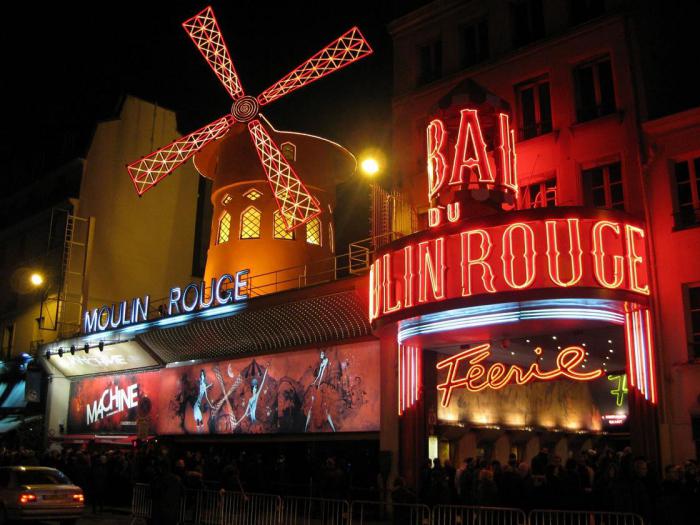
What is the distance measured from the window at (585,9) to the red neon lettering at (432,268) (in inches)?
231

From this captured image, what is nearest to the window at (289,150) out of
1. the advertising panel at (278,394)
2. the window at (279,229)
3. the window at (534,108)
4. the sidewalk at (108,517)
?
the window at (279,229)

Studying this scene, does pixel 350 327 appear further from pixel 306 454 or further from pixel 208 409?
pixel 208 409

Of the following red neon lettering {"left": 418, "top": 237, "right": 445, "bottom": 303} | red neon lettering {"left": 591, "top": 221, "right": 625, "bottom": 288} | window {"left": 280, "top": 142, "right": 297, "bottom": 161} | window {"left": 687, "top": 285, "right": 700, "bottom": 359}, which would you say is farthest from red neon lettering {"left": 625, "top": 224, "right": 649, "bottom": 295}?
window {"left": 280, "top": 142, "right": 297, "bottom": 161}

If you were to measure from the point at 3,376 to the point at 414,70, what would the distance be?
22231 millimetres

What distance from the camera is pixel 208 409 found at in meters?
20.8

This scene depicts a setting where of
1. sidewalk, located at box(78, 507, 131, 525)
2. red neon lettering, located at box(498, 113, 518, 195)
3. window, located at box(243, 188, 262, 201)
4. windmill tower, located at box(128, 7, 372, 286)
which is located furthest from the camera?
window, located at box(243, 188, 262, 201)

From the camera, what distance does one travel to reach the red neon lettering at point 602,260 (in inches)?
470

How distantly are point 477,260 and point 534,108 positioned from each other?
4731mm

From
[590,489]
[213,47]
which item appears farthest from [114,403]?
[590,489]

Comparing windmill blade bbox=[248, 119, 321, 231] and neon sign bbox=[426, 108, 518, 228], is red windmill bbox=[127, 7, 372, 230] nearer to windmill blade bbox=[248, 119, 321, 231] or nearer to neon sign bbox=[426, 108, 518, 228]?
windmill blade bbox=[248, 119, 321, 231]

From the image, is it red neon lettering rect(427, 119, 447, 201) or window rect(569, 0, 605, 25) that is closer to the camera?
red neon lettering rect(427, 119, 447, 201)

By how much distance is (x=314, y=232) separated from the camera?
23656 millimetres

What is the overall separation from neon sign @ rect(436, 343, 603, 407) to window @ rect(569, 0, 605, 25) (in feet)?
22.2

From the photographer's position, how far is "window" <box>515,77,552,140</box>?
1538cm
